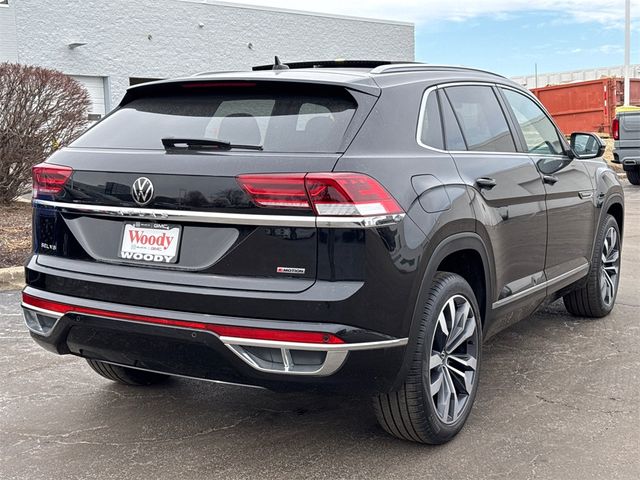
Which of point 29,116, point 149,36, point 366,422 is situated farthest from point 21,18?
point 366,422

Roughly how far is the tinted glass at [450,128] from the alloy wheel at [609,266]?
234 cm

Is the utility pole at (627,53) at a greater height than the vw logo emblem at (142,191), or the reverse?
the utility pole at (627,53)

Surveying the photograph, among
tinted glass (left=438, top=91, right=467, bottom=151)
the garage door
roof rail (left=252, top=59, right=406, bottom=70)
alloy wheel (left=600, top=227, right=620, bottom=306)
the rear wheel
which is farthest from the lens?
the garage door

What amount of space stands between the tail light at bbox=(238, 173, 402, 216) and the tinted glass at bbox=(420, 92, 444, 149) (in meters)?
0.67

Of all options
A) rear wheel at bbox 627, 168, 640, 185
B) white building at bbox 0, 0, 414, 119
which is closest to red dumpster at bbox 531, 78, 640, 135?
white building at bbox 0, 0, 414, 119

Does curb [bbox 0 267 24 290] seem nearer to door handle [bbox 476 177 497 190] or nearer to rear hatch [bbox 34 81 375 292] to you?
rear hatch [bbox 34 81 375 292]

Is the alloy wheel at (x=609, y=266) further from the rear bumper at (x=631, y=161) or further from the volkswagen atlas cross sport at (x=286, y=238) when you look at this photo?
the rear bumper at (x=631, y=161)

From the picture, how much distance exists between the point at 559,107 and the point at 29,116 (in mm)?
19189

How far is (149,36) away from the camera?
2172cm

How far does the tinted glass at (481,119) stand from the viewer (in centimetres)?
408

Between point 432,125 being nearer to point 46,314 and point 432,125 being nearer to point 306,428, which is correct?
point 306,428

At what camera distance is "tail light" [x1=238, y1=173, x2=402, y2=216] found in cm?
301

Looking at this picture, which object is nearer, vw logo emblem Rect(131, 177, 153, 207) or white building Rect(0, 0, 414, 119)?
vw logo emblem Rect(131, 177, 153, 207)

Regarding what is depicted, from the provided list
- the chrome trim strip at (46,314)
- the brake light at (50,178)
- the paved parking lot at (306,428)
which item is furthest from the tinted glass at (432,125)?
the chrome trim strip at (46,314)
